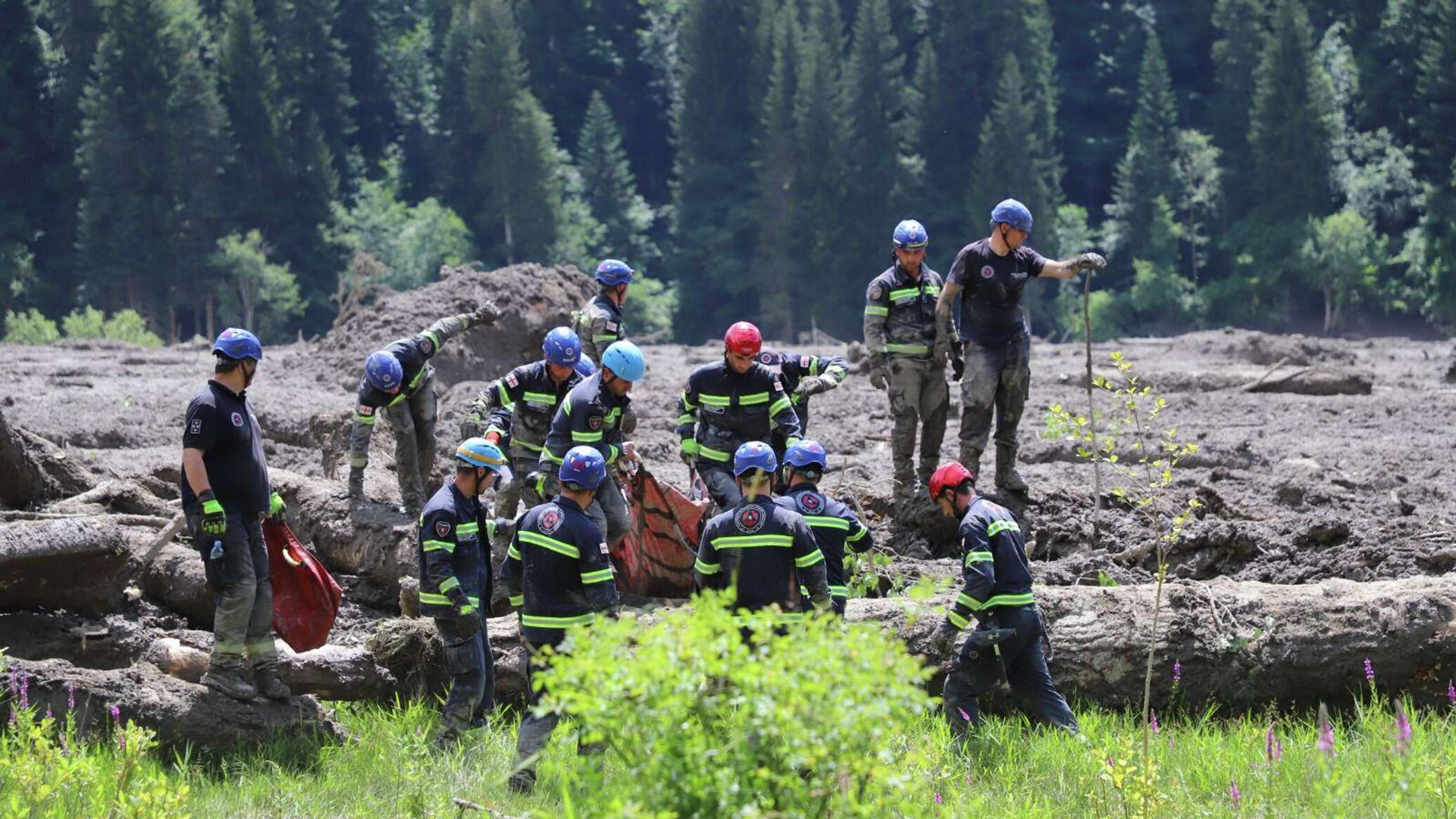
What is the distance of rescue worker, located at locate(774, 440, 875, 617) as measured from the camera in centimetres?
923

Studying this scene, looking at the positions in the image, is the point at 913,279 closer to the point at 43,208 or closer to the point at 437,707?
the point at 437,707

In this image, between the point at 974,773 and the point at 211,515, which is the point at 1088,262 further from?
the point at 211,515

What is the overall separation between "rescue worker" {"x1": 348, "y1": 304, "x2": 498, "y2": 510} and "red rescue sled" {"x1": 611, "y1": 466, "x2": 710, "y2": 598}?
6.61ft

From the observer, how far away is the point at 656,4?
2650 inches

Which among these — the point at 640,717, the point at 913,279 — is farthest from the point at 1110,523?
the point at 640,717

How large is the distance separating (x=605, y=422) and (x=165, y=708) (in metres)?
3.13

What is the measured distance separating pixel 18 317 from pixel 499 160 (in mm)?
16441

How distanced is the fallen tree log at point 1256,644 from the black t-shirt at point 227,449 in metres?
3.22

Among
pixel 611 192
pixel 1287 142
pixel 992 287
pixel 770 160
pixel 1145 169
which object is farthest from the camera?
pixel 611 192

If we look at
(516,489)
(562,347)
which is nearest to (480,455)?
(562,347)

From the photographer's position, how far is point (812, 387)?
12125 mm

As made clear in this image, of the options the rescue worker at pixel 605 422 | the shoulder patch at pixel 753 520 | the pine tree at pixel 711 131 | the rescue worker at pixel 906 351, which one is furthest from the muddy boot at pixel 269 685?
the pine tree at pixel 711 131

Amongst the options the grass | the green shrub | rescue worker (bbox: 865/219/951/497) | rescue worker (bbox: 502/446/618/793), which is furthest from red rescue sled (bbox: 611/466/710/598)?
the green shrub

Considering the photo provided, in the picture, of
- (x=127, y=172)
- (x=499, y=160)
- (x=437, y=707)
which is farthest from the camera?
(x=499, y=160)
